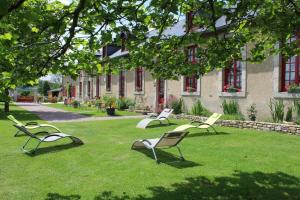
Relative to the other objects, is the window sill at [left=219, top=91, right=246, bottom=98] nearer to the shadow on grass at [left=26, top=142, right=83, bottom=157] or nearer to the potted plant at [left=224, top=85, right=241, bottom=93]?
the potted plant at [left=224, top=85, right=241, bottom=93]

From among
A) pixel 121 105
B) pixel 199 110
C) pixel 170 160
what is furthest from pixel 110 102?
pixel 170 160

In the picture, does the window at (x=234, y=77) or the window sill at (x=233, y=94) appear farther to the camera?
the window at (x=234, y=77)

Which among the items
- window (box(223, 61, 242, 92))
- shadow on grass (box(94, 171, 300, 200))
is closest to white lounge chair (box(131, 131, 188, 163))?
shadow on grass (box(94, 171, 300, 200))

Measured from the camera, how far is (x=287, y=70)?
1459 centimetres

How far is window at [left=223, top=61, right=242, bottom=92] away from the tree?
374 inches

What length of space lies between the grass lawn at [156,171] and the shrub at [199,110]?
21.4 feet

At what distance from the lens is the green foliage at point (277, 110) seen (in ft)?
47.0

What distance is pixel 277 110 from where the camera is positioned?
1441 cm

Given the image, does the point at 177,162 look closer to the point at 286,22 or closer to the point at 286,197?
the point at 286,197

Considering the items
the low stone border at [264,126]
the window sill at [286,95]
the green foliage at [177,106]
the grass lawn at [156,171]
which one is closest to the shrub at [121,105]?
the green foliage at [177,106]

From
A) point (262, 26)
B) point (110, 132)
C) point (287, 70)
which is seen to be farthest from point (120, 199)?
point (287, 70)

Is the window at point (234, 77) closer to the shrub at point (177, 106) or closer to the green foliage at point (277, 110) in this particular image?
the green foliage at point (277, 110)

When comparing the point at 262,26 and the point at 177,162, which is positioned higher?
the point at 262,26

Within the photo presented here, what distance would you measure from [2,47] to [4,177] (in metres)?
3.48
